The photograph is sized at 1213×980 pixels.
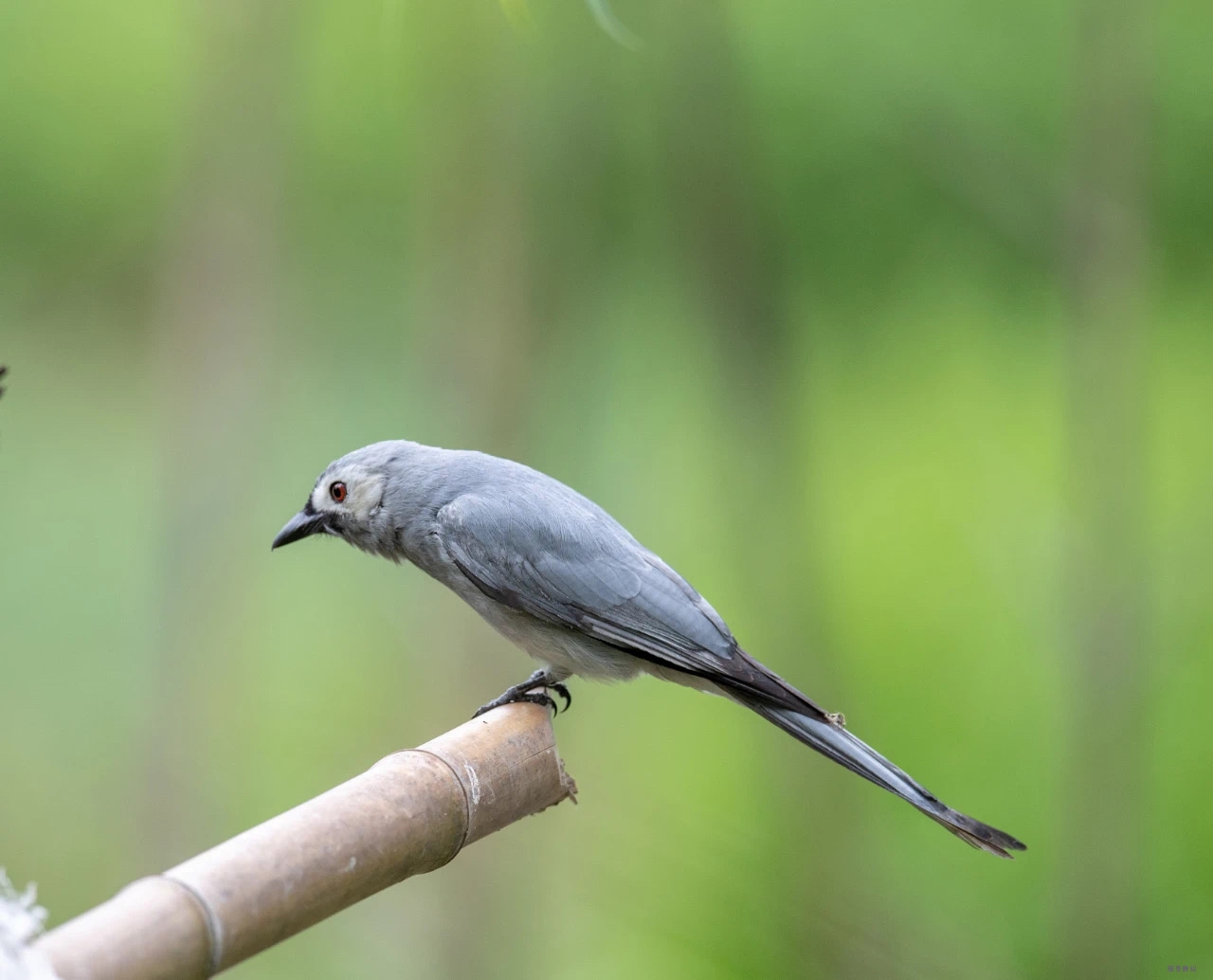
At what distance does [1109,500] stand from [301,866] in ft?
9.35

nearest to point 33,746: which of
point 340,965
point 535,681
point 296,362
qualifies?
point 340,965

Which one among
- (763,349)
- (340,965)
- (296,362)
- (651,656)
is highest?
(296,362)

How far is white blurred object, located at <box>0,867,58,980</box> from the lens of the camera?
0.98 meters

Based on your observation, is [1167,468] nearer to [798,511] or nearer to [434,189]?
[798,511]

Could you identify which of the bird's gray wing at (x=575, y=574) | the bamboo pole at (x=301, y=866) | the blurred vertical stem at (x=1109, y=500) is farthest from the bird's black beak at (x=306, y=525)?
the blurred vertical stem at (x=1109, y=500)

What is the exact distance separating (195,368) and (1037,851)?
10.3ft

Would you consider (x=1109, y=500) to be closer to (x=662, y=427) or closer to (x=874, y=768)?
(x=662, y=427)

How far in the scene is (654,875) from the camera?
13.1ft

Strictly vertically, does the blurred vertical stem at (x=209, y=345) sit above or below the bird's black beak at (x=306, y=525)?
above

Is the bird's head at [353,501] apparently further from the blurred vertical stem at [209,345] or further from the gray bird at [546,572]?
the blurred vertical stem at [209,345]

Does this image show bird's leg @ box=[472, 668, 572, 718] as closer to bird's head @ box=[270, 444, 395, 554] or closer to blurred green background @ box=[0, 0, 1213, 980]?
bird's head @ box=[270, 444, 395, 554]

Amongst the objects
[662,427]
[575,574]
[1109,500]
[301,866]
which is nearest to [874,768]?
[575,574]

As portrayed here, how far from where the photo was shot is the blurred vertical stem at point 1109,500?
137 inches

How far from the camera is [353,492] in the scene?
2.43m
